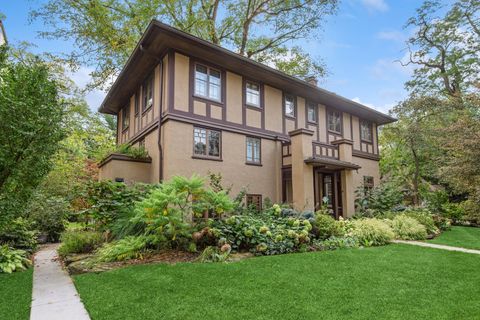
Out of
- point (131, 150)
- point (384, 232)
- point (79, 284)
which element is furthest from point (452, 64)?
point (79, 284)

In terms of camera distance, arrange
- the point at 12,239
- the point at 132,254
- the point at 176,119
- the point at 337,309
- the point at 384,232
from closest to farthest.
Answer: the point at 337,309 → the point at 132,254 → the point at 12,239 → the point at 384,232 → the point at 176,119

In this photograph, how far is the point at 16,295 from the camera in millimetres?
4477

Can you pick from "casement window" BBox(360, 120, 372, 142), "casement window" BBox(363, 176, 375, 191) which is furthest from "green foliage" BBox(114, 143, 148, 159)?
"casement window" BBox(360, 120, 372, 142)

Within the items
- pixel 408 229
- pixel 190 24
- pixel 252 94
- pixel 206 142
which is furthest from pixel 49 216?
pixel 408 229

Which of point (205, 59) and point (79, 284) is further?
point (205, 59)

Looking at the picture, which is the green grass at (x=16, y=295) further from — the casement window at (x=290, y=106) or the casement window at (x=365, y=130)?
the casement window at (x=365, y=130)

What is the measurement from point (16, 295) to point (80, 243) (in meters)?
3.32

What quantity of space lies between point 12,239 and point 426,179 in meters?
24.0

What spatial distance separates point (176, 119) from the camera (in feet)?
33.7

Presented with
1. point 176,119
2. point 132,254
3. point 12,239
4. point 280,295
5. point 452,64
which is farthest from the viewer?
point 452,64

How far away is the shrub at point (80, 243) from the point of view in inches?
299

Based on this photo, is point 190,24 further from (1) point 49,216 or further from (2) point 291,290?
(2) point 291,290

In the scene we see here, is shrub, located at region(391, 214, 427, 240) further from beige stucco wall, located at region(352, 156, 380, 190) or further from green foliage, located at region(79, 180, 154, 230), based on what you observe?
green foliage, located at region(79, 180, 154, 230)

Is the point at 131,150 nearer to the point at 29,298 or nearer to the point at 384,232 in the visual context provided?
the point at 29,298
